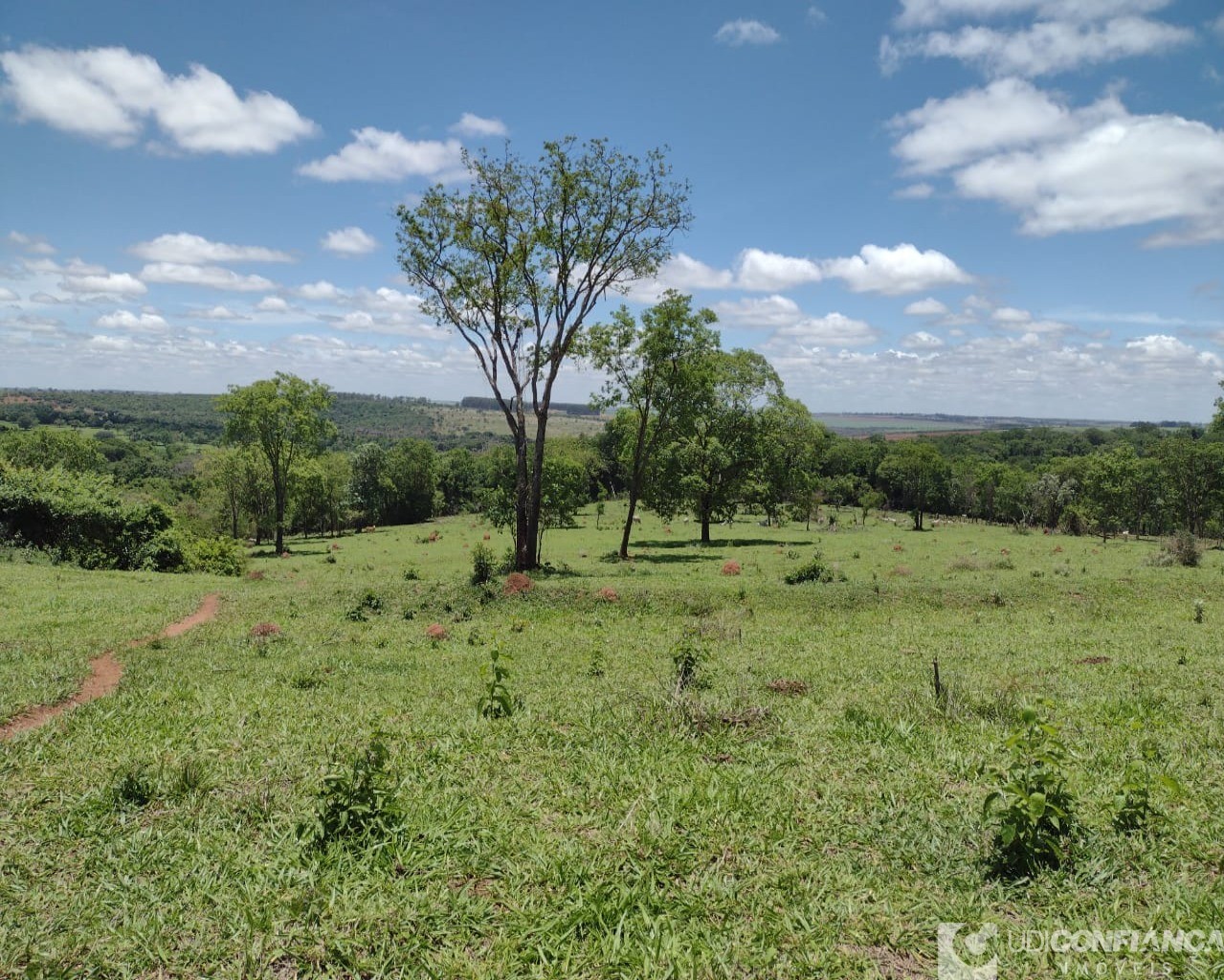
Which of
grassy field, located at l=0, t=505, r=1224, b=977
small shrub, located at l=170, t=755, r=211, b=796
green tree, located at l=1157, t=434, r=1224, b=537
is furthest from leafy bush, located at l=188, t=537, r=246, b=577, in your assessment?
green tree, located at l=1157, t=434, r=1224, b=537

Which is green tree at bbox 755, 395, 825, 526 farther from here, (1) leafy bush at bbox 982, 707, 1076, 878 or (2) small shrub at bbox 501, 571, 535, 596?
(1) leafy bush at bbox 982, 707, 1076, 878

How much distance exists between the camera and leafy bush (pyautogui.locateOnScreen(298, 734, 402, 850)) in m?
5.33

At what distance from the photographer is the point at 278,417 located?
45.0 m

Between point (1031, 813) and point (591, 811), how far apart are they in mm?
3483

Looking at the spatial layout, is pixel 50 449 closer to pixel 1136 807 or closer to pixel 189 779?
pixel 189 779

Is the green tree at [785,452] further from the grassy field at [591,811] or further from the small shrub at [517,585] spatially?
the grassy field at [591,811]

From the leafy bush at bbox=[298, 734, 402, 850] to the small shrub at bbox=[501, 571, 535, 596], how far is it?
13964 millimetres

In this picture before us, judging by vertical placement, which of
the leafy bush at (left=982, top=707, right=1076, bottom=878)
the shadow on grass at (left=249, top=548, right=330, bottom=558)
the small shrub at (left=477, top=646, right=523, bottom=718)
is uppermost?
the leafy bush at (left=982, top=707, right=1076, bottom=878)

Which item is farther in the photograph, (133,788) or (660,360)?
(660,360)

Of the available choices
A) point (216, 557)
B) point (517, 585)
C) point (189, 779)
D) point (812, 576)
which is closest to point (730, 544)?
point (812, 576)

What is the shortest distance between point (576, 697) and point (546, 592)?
1031 centimetres

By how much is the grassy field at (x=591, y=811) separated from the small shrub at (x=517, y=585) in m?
6.03

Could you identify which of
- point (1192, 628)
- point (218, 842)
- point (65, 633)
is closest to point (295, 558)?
point (65, 633)

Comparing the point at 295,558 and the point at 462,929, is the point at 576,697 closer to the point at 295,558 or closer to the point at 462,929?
the point at 462,929
